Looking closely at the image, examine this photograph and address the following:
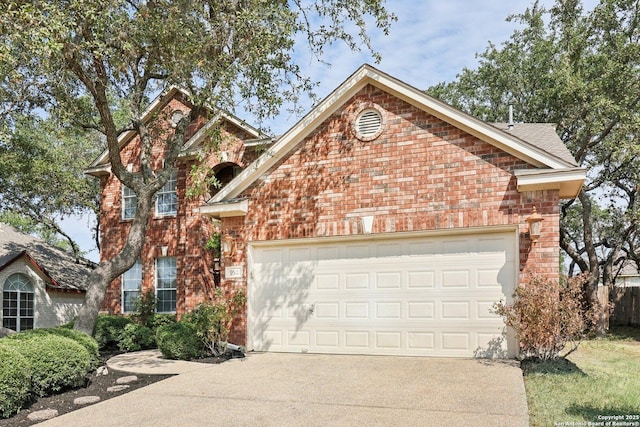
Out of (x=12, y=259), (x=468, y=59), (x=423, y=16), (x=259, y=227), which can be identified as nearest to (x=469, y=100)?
(x=468, y=59)

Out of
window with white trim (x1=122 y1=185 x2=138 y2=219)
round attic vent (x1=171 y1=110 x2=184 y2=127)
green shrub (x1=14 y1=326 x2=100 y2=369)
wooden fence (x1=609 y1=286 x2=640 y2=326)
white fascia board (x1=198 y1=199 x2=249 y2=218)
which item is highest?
round attic vent (x1=171 y1=110 x2=184 y2=127)

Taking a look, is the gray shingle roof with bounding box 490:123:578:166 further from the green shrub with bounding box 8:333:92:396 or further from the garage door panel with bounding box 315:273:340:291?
the green shrub with bounding box 8:333:92:396

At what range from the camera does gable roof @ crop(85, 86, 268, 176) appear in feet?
39.0

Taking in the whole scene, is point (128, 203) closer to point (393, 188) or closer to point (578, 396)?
point (393, 188)

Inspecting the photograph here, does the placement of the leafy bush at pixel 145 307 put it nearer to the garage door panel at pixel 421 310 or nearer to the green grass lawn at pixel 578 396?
the garage door panel at pixel 421 310

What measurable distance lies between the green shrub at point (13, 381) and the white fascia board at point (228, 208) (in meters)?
5.12

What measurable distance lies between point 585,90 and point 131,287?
17.0 metres

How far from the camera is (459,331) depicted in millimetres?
9344

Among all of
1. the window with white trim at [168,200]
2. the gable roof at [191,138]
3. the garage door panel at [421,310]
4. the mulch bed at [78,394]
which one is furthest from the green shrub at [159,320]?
the garage door panel at [421,310]

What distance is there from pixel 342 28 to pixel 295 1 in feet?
4.19

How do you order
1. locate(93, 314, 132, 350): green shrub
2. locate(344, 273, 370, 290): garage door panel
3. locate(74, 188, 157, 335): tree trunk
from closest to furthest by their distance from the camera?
locate(344, 273, 370, 290): garage door panel
locate(74, 188, 157, 335): tree trunk
locate(93, 314, 132, 350): green shrub

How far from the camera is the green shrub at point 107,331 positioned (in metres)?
13.4

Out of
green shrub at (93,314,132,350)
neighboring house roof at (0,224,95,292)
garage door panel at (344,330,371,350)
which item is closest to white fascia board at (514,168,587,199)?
garage door panel at (344,330,371,350)

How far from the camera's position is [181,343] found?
33.8 ft
